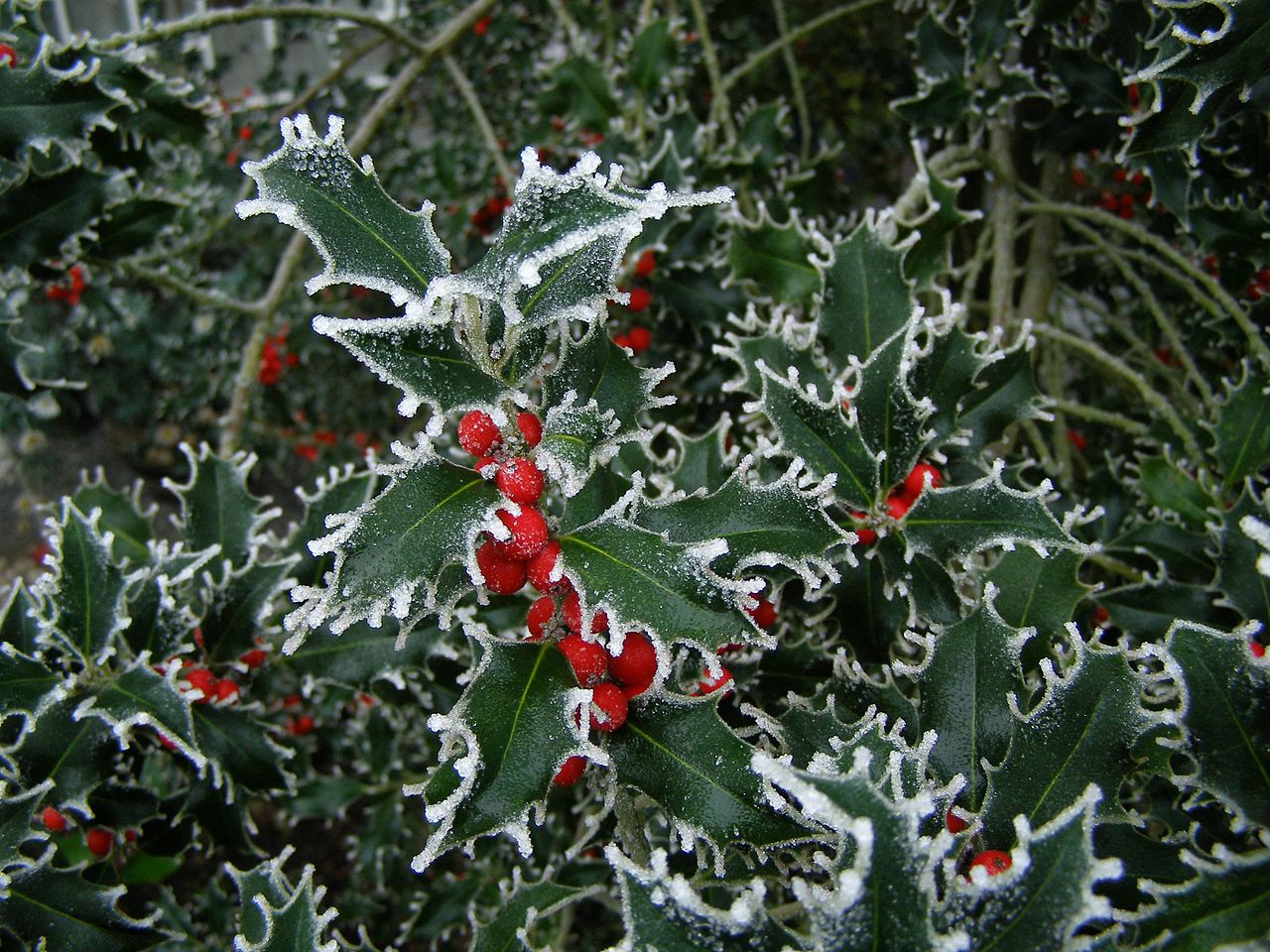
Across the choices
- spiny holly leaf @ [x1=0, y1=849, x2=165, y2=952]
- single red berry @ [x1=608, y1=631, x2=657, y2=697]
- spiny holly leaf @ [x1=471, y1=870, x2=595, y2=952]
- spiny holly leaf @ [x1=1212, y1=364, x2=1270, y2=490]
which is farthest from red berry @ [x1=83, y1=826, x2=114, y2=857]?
spiny holly leaf @ [x1=1212, y1=364, x2=1270, y2=490]

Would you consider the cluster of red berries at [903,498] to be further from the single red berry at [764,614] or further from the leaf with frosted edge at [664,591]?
the leaf with frosted edge at [664,591]

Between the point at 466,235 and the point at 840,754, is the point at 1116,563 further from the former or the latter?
the point at 466,235

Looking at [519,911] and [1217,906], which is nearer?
[1217,906]

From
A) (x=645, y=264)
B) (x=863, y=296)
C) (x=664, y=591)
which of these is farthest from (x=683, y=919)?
(x=645, y=264)

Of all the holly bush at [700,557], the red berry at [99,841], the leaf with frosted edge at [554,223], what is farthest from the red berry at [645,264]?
the red berry at [99,841]

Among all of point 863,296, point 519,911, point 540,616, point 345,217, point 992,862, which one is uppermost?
point 345,217

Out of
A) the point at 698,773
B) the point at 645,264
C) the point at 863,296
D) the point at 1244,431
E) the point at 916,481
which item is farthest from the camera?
the point at 645,264

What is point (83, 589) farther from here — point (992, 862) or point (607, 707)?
point (992, 862)
